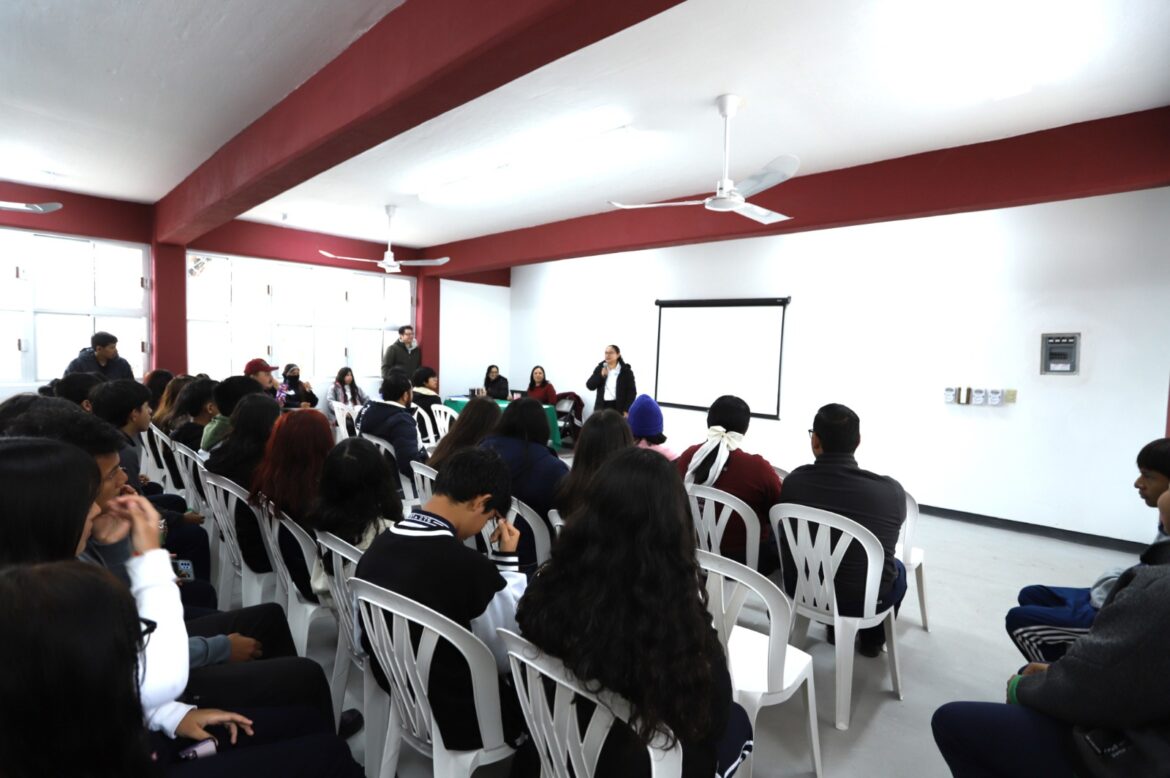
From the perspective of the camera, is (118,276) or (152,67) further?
(118,276)

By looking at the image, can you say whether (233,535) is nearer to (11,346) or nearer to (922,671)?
(922,671)

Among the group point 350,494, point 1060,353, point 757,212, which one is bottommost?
point 350,494

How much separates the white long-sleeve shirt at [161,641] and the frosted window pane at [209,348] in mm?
6532

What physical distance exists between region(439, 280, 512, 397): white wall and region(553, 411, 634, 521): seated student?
6.60 metres

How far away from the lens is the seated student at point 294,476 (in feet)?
6.56

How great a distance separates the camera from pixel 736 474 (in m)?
2.43

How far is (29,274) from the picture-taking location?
5605 mm

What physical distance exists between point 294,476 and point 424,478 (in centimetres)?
91

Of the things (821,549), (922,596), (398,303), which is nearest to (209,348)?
(398,303)

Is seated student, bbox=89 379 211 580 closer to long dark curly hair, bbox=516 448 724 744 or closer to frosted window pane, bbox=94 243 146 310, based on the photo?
long dark curly hair, bbox=516 448 724 744

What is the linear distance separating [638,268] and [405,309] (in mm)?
3392

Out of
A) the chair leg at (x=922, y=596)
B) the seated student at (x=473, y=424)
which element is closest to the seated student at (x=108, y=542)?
the seated student at (x=473, y=424)

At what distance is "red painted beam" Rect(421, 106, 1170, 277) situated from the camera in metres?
3.25

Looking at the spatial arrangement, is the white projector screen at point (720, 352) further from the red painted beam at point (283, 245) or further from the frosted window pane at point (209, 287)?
the frosted window pane at point (209, 287)
